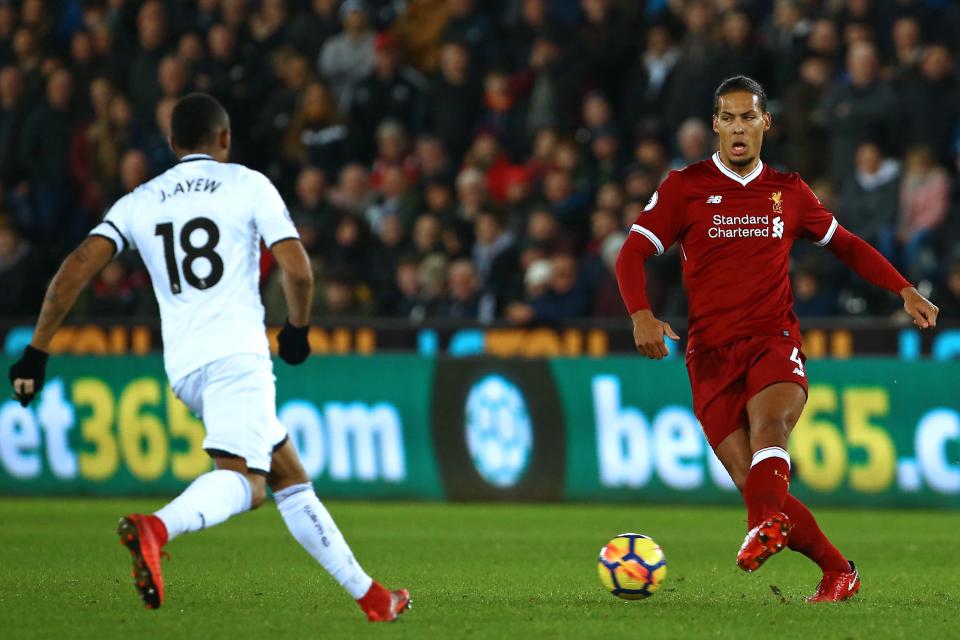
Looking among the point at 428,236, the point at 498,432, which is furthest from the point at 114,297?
the point at 498,432

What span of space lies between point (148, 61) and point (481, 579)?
1179 cm

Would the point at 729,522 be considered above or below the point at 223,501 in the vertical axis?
below

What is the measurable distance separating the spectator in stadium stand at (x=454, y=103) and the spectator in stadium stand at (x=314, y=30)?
168 cm

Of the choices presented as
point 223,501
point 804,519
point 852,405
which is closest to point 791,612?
point 804,519

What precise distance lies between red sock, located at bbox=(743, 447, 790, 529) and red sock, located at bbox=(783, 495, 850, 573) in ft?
1.03

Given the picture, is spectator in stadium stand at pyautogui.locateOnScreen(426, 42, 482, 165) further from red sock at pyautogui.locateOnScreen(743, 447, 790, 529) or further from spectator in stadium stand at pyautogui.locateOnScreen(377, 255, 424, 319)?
red sock at pyautogui.locateOnScreen(743, 447, 790, 529)

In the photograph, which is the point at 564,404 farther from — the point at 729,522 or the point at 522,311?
the point at 729,522

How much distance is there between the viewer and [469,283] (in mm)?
15523

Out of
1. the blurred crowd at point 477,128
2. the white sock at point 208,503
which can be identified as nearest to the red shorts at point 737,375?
the white sock at point 208,503

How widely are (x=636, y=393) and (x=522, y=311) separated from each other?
1.41m

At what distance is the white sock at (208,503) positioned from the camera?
20.1 feet

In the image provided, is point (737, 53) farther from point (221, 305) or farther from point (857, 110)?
point (221, 305)

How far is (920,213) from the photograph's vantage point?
46.9ft

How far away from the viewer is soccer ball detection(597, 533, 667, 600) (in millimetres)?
7379
